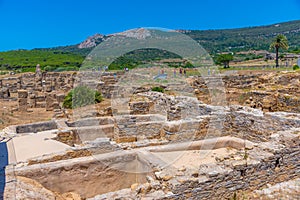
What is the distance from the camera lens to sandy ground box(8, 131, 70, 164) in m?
7.20

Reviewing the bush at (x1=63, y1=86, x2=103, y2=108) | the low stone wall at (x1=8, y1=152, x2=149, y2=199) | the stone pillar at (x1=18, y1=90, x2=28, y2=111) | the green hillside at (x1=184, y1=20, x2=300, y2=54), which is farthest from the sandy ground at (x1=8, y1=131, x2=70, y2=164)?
the green hillside at (x1=184, y1=20, x2=300, y2=54)

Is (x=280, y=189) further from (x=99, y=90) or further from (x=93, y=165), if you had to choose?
(x=99, y=90)

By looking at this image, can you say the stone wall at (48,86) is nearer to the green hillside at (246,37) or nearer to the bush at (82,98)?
A: the bush at (82,98)

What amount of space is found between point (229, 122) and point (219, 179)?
3.56m

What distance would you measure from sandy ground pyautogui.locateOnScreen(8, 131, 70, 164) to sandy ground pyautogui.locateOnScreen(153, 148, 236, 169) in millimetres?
2635

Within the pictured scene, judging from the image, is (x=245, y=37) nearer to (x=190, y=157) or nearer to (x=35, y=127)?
(x=35, y=127)

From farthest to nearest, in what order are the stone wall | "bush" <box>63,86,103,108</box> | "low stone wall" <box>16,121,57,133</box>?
the stone wall, "bush" <box>63,86,103,108</box>, "low stone wall" <box>16,121,57,133</box>

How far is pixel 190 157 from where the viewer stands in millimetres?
6547

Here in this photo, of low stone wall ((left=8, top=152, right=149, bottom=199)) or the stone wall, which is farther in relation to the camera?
the stone wall

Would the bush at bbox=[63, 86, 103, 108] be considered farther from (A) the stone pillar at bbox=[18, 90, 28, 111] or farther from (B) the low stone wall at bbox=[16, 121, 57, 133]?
(B) the low stone wall at bbox=[16, 121, 57, 133]

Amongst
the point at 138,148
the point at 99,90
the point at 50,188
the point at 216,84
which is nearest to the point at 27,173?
the point at 50,188

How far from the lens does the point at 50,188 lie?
17.3 feet

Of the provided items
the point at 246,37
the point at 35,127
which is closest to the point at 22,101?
the point at 35,127

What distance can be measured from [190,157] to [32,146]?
4.50m
